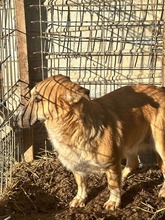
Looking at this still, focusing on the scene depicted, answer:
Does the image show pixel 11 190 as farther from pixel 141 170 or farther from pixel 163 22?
pixel 163 22

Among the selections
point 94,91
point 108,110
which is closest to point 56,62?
point 94,91

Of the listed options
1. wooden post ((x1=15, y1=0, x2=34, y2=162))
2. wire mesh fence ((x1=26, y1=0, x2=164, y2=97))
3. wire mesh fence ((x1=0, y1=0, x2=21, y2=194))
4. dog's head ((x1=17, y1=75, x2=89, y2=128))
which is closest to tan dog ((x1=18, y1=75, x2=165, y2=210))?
dog's head ((x1=17, y1=75, x2=89, y2=128))

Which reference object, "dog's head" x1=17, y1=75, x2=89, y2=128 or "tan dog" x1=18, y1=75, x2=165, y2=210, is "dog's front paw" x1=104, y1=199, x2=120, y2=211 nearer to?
"tan dog" x1=18, y1=75, x2=165, y2=210

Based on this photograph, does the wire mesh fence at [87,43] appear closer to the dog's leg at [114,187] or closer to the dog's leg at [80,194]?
the dog's leg at [80,194]

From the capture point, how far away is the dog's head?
4.20 metres

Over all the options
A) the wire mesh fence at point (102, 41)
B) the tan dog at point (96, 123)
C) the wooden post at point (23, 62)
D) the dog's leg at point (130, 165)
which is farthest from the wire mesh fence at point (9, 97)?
the dog's leg at point (130, 165)

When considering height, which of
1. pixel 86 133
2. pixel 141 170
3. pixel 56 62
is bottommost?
pixel 141 170

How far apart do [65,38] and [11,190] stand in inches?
84.9

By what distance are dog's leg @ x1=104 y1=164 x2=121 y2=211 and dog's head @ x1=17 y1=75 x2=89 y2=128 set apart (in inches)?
37.6

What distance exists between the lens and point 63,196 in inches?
205

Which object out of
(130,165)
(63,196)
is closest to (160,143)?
(130,165)

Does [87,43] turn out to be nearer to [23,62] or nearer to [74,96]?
[23,62]

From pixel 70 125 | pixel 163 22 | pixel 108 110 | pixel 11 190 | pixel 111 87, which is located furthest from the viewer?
pixel 111 87

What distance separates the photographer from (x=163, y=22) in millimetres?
5539
